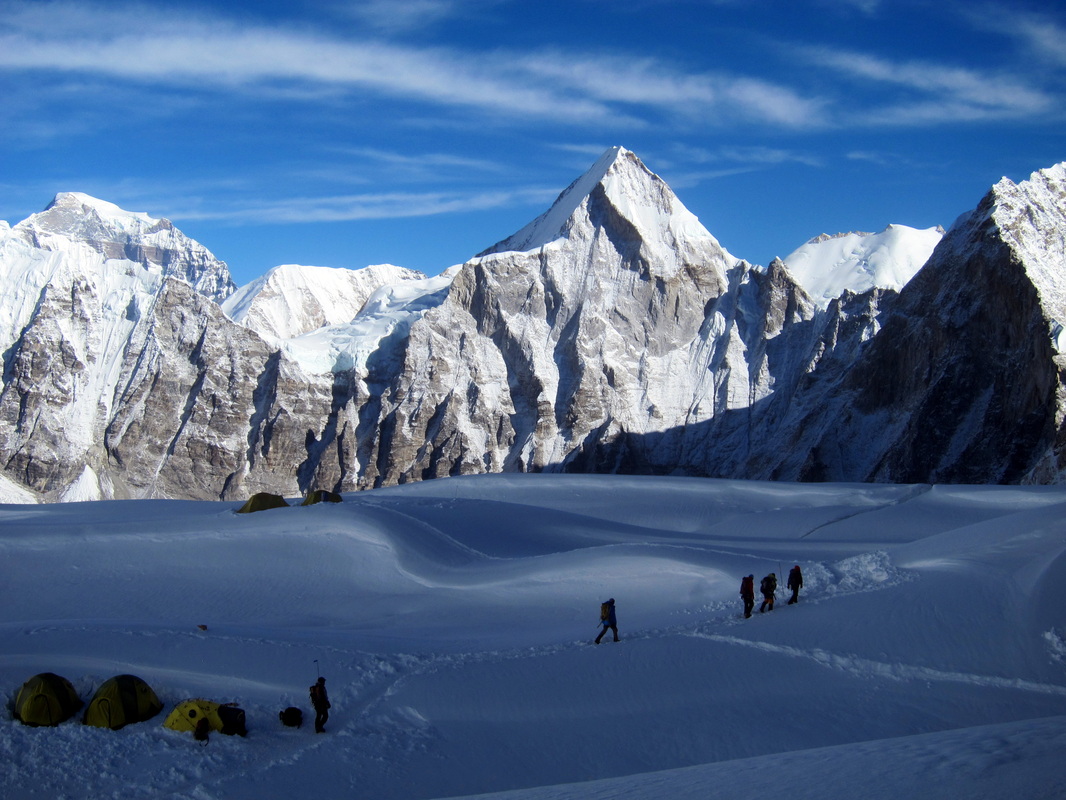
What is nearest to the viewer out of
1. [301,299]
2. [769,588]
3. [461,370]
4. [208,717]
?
[208,717]

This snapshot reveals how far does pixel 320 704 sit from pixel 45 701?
160 inches

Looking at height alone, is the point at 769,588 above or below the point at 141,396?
below

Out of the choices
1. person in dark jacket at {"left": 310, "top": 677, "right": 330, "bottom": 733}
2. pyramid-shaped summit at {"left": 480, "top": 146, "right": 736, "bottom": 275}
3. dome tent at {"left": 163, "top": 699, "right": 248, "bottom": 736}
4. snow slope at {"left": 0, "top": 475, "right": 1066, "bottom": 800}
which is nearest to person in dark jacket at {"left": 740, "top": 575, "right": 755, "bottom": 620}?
snow slope at {"left": 0, "top": 475, "right": 1066, "bottom": 800}

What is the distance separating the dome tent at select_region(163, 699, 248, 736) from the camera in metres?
14.2

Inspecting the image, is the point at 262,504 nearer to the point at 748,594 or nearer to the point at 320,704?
the point at 748,594

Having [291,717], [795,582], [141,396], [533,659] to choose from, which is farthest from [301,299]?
[291,717]

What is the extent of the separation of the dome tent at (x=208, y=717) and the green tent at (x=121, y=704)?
1.61ft

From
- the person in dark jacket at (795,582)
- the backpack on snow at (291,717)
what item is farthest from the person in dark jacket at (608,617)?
the backpack on snow at (291,717)

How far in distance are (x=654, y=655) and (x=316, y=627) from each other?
8.26 meters

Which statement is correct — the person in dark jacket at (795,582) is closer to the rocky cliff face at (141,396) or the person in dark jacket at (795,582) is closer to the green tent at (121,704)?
the green tent at (121,704)

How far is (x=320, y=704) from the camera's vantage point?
1445 centimetres

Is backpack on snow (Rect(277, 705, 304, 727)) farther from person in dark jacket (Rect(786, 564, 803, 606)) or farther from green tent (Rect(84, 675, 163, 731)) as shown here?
person in dark jacket (Rect(786, 564, 803, 606))

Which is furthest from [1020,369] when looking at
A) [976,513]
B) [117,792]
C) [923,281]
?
[117,792]

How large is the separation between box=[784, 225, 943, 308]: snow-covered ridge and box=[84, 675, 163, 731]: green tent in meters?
127
